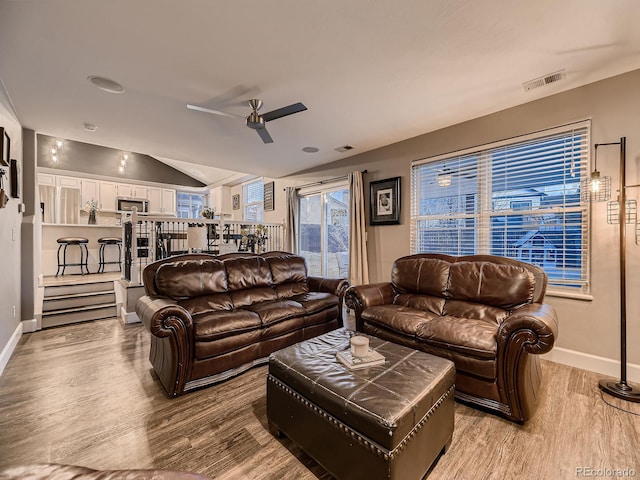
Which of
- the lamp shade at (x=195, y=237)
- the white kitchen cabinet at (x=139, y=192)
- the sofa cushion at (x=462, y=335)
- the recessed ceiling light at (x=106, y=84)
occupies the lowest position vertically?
the sofa cushion at (x=462, y=335)

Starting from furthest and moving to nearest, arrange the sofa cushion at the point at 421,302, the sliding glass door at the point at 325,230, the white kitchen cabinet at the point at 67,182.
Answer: the white kitchen cabinet at the point at 67,182 < the sliding glass door at the point at 325,230 < the sofa cushion at the point at 421,302

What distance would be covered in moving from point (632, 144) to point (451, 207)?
1675mm

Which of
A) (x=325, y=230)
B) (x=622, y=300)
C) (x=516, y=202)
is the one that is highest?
(x=516, y=202)

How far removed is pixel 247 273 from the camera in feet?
11.3

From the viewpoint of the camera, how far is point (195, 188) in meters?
9.04

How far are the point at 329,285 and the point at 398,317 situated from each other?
128 cm

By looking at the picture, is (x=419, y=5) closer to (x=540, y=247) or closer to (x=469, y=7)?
(x=469, y=7)

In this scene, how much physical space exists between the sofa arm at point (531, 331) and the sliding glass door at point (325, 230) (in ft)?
10.8

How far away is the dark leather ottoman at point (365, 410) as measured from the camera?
127 centimetres

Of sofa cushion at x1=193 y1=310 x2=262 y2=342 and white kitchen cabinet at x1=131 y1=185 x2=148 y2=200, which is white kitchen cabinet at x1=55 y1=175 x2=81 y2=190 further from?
sofa cushion at x1=193 y1=310 x2=262 y2=342

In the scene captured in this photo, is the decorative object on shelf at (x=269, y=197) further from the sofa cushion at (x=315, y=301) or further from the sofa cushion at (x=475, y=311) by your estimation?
the sofa cushion at (x=475, y=311)

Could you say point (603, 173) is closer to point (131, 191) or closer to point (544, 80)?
point (544, 80)

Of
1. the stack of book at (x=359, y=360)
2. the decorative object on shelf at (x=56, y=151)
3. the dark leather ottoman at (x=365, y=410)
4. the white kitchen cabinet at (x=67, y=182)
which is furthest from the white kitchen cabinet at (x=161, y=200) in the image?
the stack of book at (x=359, y=360)

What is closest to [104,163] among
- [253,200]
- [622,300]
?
[253,200]
